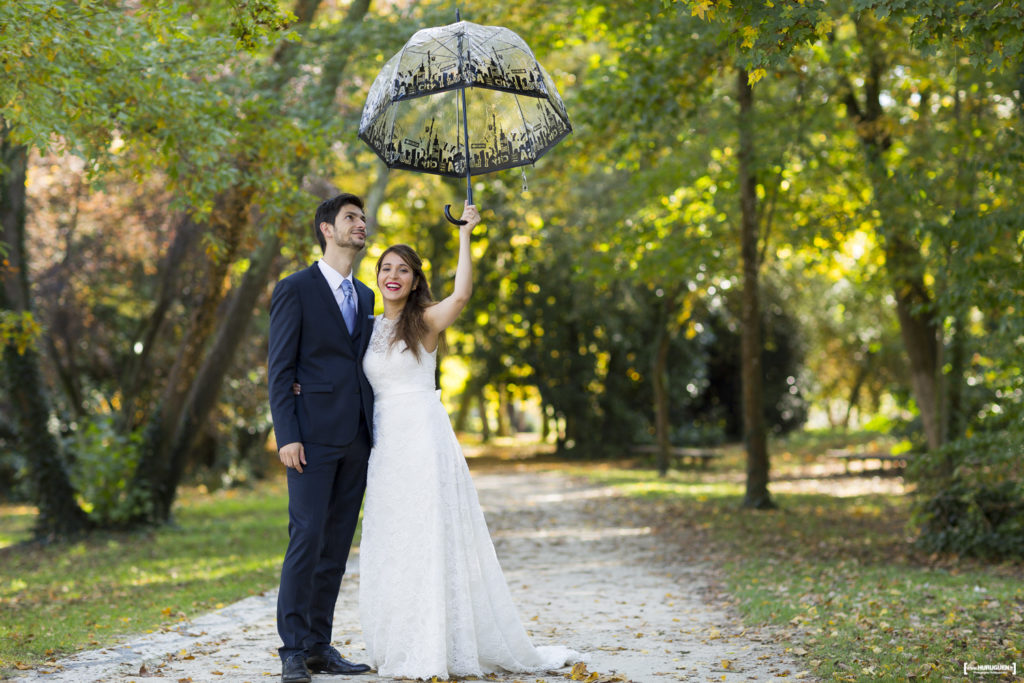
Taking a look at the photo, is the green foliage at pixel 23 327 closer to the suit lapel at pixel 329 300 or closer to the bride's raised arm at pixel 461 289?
the suit lapel at pixel 329 300

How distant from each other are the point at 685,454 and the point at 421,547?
16945 millimetres

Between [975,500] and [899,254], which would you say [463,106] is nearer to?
[975,500]

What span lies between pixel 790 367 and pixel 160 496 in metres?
19.6

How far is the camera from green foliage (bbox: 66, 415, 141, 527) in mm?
12180

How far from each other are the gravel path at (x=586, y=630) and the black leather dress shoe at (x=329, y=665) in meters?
0.10

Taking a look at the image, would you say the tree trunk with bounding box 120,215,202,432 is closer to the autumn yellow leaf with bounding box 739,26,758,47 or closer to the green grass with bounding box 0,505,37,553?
the green grass with bounding box 0,505,37,553

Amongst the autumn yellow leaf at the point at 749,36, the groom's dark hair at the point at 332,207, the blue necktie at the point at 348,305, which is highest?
the autumn yellow leaf at the point at 749,36

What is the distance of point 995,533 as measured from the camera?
29.9 ft

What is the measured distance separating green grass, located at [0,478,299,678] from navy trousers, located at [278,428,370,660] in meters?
1.63

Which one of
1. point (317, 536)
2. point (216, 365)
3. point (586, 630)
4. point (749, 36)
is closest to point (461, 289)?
point (317, 536)

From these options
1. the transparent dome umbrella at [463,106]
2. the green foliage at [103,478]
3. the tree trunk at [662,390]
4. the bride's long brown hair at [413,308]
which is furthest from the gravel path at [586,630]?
the tree trunk at [662,390]

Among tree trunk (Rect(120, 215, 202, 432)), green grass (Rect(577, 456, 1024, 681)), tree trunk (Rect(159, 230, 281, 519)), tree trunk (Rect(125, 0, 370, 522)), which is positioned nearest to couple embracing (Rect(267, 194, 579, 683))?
green grass (Rect(577, 456, 1024, 681))

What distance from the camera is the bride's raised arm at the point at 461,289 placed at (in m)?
4.91

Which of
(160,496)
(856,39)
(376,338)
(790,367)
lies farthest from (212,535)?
(790,367)
